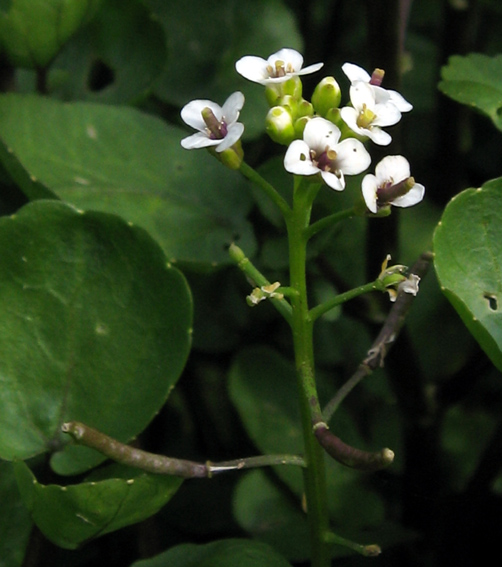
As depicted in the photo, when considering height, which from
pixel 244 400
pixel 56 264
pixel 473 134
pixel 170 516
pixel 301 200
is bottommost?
pixel 170 516

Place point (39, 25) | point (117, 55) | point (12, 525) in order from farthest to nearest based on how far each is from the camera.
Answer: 1. point (117, 55)
2. point (39, 25)
3. point (12, 525)

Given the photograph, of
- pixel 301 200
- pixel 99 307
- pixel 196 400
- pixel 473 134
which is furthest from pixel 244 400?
pixel 473 134

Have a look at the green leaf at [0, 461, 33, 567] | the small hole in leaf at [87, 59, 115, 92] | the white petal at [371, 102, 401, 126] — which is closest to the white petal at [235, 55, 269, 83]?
the white petal at [371, 102, 401, 126]

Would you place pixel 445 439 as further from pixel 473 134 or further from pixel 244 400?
pixel 473 134

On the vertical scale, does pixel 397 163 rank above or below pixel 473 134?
above

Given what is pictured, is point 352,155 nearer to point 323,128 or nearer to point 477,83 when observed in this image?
point 323,128

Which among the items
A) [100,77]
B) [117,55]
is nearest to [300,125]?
[117,55]
